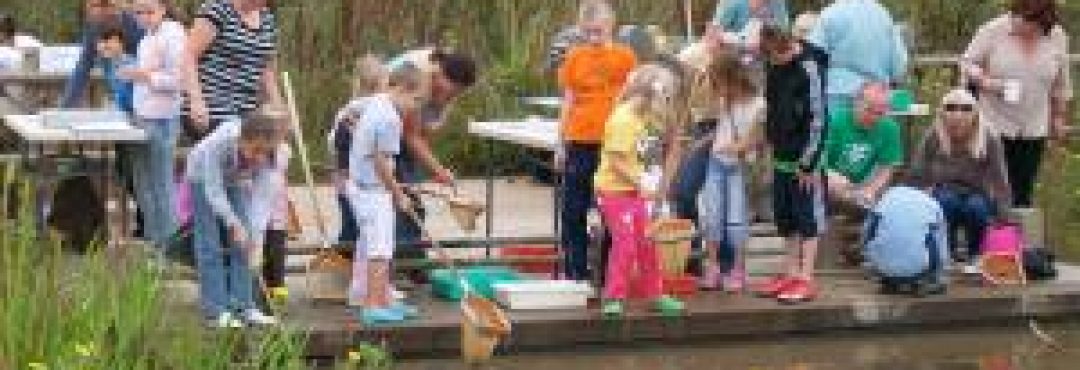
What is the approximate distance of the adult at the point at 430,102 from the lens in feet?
28.9

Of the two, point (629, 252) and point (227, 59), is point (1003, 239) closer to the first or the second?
point (629, 252)

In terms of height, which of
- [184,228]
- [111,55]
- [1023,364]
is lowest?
[1023,364]

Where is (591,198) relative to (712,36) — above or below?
below

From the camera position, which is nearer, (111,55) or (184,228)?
(184,228)

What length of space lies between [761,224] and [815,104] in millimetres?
1305

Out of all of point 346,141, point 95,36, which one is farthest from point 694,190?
point 95,36

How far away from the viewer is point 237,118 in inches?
348

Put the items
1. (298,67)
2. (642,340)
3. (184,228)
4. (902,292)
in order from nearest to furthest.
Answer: (184,228) → (642,340) → (902,292) → (298,67)

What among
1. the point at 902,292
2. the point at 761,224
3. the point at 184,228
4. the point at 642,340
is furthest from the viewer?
the point at 761,224

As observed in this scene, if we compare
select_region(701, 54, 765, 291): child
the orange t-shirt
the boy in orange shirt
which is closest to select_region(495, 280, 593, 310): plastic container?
the boy in orange shirt

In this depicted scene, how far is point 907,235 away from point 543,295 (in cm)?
169

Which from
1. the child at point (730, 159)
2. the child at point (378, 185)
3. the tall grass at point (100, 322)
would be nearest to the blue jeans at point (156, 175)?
the child at point (378, 185)

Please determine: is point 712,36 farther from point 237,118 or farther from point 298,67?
point 298,67

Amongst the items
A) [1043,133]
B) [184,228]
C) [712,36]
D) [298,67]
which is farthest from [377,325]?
[298,67]
